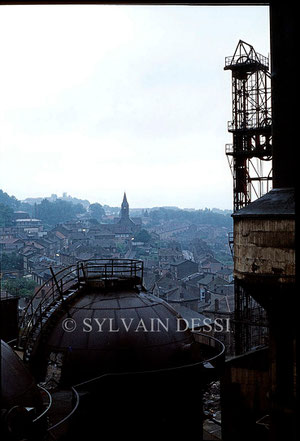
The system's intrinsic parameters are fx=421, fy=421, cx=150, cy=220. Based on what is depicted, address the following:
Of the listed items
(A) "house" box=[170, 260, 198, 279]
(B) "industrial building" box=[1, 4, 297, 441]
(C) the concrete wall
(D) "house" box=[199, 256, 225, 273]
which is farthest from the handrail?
(D) "house" box=[199, 256, 225, 273]

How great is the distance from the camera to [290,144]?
9047 millimetres

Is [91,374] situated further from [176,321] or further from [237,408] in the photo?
[237,408]

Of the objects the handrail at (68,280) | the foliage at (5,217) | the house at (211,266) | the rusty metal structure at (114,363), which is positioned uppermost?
the foliage at (5,217)

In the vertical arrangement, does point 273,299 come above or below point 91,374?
above

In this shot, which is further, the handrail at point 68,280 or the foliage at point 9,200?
the foliage at point 9,200

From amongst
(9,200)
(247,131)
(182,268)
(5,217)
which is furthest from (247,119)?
(9,200)

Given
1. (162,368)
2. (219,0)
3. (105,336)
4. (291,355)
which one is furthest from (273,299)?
(219,0)

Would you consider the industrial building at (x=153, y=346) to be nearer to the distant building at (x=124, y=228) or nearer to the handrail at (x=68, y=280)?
the handrail at (x=68, y=280)

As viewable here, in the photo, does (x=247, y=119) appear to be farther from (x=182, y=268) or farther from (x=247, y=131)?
(x=182, y=268)

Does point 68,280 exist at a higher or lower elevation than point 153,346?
higher

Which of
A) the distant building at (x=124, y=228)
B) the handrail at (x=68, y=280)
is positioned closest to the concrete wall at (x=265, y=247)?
the handrail at (x=68, y=280)

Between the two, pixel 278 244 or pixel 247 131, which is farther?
pixel 247 131

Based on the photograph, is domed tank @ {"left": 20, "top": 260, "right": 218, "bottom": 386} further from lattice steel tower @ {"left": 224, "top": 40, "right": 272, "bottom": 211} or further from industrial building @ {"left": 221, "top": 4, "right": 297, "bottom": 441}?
lattice steel tower @ {"left": 224, "top": 40, "right": 272, "bottom": 211}

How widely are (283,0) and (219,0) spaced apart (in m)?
5.32
